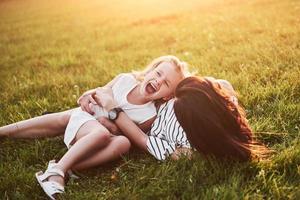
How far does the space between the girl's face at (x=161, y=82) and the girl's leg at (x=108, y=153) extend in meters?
0.53

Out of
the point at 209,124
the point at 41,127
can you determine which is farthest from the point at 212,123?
the point at 41,127

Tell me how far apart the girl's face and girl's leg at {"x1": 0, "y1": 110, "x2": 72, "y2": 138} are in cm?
89

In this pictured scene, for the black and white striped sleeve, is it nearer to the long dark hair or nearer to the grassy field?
the grassy field

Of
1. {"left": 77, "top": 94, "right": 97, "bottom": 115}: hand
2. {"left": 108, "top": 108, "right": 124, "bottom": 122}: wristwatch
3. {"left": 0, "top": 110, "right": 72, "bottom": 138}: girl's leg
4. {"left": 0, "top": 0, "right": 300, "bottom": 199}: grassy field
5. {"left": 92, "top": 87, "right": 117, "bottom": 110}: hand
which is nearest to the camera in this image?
{"left": 0, "top": 0, "right": 300, "bottom": 199}: grassy field

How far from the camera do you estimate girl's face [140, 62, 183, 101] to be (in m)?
4.17

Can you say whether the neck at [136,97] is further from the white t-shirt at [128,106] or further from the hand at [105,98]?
the hand at [105,98]

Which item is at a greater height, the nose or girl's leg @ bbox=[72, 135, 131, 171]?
the nose

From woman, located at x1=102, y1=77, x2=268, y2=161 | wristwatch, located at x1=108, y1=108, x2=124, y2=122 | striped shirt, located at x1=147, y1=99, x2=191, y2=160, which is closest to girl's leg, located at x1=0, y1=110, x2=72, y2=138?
wristwatch, located at x1=108, y1=108, x2=124, y2=122

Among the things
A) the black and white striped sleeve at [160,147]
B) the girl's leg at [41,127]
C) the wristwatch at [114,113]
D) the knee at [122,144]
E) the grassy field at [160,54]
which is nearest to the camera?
the grassy field at [160,54]

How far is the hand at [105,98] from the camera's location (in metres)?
4.29

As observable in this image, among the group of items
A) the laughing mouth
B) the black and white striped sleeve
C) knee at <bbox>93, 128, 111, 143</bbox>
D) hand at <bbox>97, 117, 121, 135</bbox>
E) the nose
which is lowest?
the black and white striped sleeve

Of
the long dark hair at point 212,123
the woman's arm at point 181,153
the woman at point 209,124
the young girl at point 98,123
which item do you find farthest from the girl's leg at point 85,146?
the long dark hair at point 212,123

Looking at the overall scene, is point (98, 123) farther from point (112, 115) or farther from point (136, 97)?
point (136, 97)

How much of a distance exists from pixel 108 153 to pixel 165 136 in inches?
21.3
